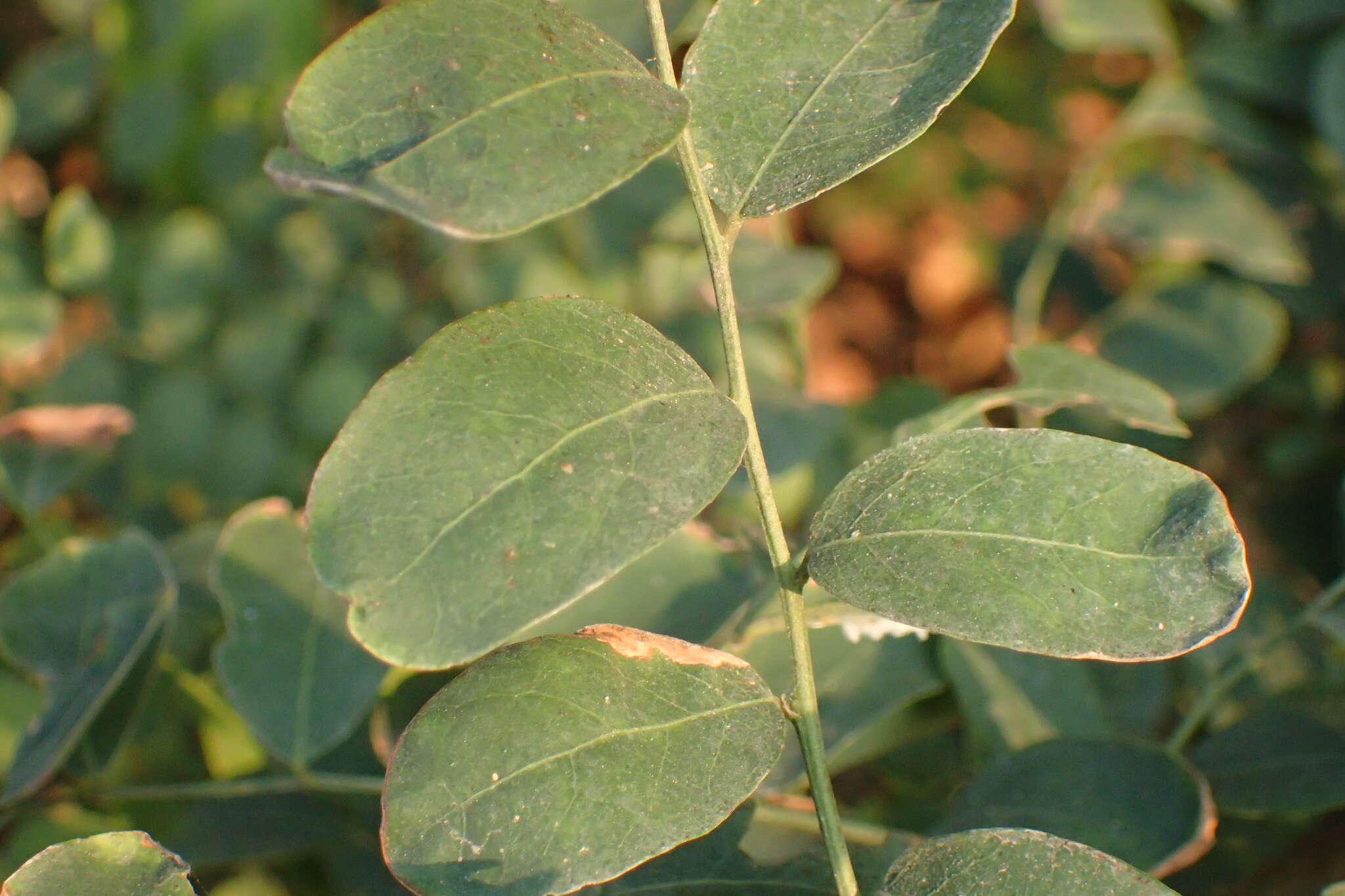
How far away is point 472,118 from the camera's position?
0.42m

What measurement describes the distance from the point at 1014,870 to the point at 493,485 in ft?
0.85

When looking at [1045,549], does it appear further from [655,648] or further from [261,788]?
[261,788]

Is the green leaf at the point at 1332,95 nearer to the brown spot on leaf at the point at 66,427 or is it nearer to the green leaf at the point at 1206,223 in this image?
the green leaf at the point at 1206,223

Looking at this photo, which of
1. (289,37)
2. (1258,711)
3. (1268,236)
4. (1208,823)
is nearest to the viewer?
(1208,823)

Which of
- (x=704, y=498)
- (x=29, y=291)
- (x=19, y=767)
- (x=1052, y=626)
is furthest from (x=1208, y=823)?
(x=29, y=291)

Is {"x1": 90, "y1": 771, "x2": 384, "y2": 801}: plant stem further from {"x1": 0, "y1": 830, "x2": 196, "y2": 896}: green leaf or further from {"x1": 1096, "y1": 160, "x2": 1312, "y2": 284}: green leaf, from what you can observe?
{"x1": 1096, "y1": 160, "x2": 1312, "y2": 284}: green leaf

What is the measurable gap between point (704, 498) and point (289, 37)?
1.07 meters

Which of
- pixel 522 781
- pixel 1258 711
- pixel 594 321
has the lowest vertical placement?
pixel 1258 711

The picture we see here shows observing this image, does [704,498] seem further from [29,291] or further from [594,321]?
[29,291]

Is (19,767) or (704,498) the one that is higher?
(704,498)

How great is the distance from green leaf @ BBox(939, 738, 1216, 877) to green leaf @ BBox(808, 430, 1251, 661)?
0.73ft

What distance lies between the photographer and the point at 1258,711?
758 millimetres

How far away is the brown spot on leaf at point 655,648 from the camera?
513 mm

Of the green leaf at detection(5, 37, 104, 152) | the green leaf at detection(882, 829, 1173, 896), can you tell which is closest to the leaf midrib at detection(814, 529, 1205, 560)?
the green leaf at detection(882, 829, 1173, 896)
